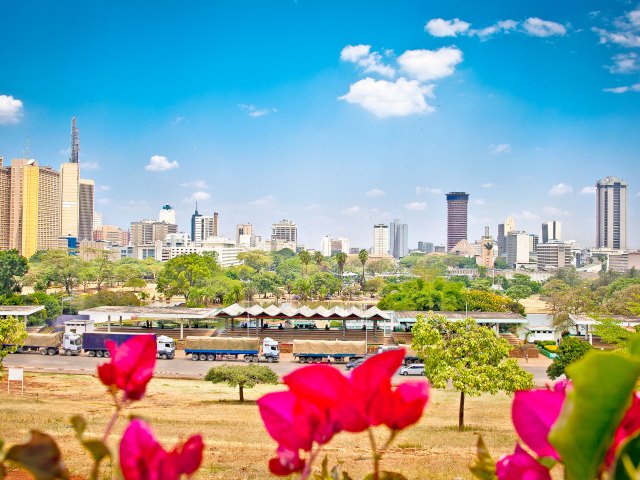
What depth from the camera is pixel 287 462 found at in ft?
3.50

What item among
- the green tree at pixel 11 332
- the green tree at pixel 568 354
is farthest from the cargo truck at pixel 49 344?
the green tree at pixel 568 354

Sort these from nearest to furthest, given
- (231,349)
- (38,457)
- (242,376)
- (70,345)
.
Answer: (38,457) < (242,376) < (231,349) < (70,345)

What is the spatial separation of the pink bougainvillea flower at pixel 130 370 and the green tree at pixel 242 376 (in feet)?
68.0

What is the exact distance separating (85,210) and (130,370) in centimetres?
17220

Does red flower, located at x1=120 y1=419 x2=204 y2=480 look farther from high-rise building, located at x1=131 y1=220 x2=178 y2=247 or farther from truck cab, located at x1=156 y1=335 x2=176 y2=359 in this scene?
high-rise building, located at x1=131 y1=220 x2=178 y2=247

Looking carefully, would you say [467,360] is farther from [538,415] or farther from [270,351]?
[538,415]

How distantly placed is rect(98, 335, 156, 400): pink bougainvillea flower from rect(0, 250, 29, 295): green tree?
5826 centimetres

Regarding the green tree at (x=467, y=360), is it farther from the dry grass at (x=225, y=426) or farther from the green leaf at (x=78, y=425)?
the green leaf at (x=78, y=425)

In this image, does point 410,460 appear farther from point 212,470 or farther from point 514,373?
point 514,373

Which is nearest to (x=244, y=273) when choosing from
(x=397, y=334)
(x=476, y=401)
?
(x=397, y=334)

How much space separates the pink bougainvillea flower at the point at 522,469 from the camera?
106 centimetres

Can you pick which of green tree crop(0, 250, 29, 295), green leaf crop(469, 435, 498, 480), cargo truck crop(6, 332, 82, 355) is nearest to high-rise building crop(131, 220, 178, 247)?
green tree crop(0, 250, 29, 295)

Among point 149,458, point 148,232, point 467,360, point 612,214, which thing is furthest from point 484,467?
point 612,214

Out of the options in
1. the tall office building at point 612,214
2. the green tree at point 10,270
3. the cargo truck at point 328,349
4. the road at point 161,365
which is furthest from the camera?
the tall office building at point 612,214
